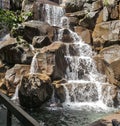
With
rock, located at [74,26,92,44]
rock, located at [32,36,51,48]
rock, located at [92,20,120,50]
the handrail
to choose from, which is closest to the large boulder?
rock, located at [32,36,51,48]

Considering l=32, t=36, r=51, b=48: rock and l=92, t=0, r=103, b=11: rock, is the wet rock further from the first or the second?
l=92, t=0, r=103, b=11: rock

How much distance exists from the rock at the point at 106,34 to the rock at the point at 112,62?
1336mm

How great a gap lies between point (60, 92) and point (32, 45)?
5769 mm

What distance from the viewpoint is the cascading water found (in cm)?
1717

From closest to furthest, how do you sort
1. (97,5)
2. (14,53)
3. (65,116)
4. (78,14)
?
1. (65,116)
2. (14,53)
3. (97,5)
4. (78,14)

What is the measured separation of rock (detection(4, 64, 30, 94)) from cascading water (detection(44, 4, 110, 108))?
2778 millimetres

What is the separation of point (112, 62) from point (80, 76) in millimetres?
2935

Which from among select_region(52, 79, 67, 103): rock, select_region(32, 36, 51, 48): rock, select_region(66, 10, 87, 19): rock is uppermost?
select_region(66, 10, 87, 19): rock

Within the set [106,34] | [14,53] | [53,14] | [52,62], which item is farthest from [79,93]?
[53,14]

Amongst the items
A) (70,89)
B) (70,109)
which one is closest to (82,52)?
(70,89)

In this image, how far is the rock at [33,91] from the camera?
14883 millimetres

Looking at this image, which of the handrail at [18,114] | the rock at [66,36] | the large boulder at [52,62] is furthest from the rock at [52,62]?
the handrail at [18,114]

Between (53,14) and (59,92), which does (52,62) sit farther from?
(53,14)

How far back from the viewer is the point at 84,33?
23484mm
